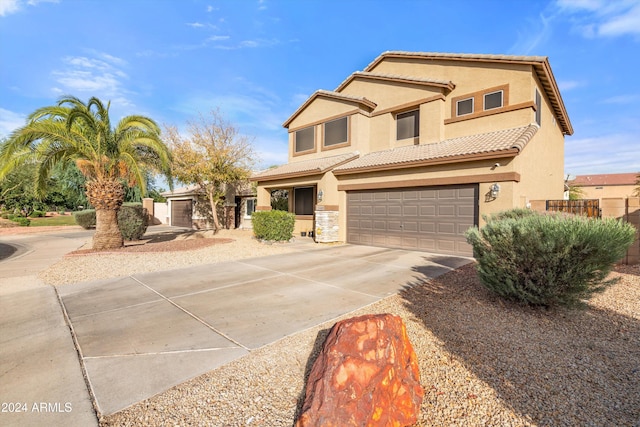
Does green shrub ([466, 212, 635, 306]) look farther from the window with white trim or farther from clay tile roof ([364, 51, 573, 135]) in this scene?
the window with white trim

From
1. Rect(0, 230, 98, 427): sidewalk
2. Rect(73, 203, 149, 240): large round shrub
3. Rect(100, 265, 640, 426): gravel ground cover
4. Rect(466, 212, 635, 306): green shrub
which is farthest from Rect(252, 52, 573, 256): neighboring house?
Rect(0, 230, 98, 427): sidewalk

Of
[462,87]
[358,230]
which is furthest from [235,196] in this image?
[462,87]

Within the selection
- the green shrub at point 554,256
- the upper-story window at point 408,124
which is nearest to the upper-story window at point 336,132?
the upper-story window at point 408,124

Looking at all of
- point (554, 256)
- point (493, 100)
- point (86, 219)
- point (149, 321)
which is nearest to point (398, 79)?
point (493, 100)

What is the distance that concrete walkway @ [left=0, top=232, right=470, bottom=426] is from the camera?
2.99 metres

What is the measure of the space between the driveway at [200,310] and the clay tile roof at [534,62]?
8689 mm

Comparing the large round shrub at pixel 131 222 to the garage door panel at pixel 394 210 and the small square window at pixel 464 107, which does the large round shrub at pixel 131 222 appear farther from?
the small square window at pixel 464 107

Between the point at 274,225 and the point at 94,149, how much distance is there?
7.59m

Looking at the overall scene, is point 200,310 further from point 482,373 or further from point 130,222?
point 130,222

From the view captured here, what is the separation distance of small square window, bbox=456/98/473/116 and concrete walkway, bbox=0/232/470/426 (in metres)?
7.67

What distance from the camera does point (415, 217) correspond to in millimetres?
11758

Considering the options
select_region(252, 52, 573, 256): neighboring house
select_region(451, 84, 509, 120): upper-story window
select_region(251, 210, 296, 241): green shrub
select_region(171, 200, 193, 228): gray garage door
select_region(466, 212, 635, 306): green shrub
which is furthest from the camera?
select_region(171, 200, 193, 228): gray garage door

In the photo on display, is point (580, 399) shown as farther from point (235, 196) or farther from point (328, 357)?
point (235, 196)

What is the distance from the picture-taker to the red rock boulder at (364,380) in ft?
7.61
